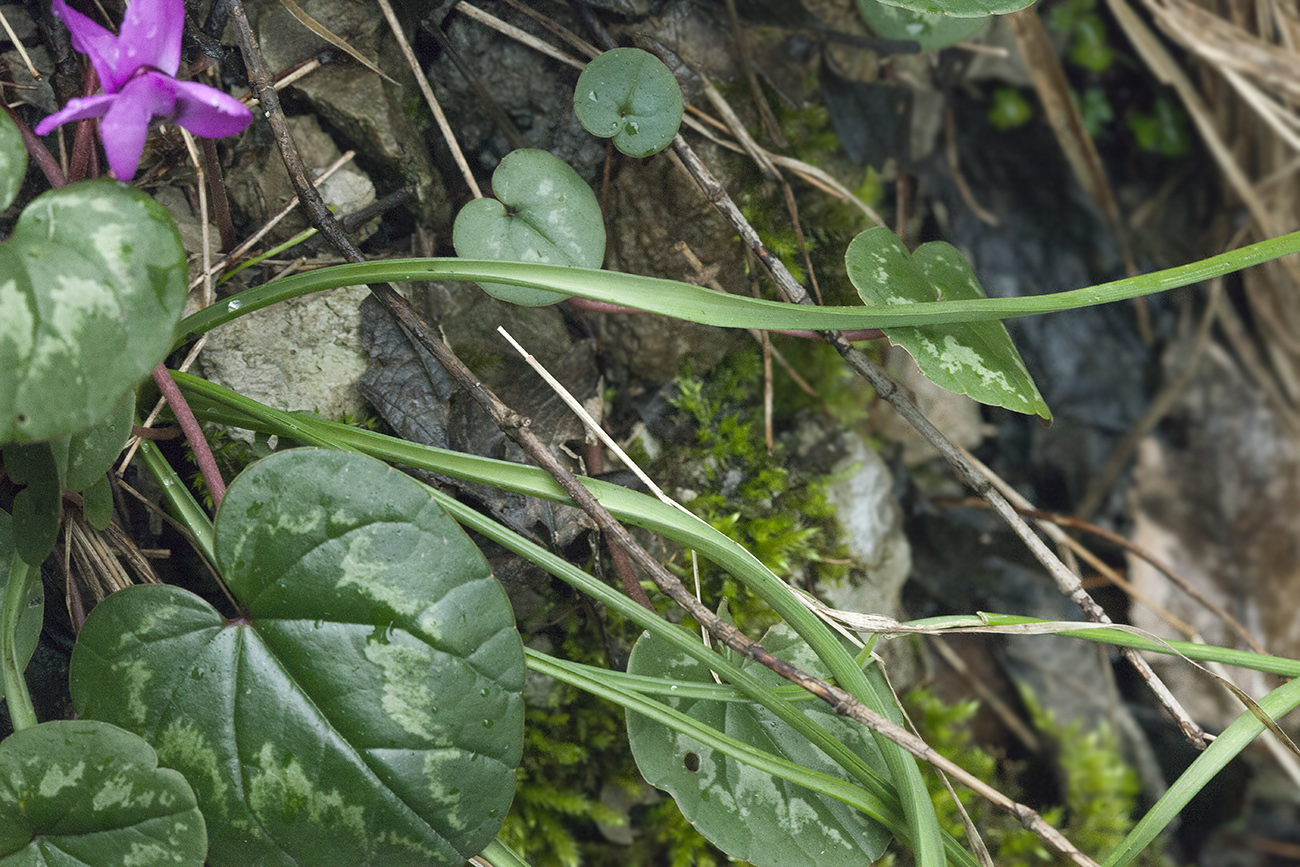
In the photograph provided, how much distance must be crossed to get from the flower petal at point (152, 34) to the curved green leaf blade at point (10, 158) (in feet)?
0.50

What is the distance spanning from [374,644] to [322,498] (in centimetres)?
19

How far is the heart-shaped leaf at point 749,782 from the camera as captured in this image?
1.14 m

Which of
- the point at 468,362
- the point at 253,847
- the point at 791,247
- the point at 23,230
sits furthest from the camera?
the point at 791,247

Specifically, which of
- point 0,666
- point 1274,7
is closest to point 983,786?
point 0,666

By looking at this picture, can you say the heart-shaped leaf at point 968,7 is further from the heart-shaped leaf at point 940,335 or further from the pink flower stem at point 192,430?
the pink flower stem at point 192,430

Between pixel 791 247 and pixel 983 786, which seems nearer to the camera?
pixel 983 786

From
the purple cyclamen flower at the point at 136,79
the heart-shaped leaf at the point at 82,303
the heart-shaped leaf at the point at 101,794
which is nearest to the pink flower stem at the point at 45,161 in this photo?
the purple cyclamen flower at the point at 136,79

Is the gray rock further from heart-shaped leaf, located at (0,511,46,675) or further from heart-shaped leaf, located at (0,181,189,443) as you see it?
heart-shaped leaf, located at (0,511,46,675)

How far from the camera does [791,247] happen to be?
1573mm

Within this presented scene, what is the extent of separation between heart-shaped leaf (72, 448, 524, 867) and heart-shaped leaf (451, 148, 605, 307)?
45 cm

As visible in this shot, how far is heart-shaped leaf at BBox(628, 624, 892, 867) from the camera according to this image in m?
1.14

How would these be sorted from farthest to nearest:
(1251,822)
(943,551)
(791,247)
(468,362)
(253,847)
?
(1251,822)
(943,551)
(791,247)
(468,362)
(253,847)

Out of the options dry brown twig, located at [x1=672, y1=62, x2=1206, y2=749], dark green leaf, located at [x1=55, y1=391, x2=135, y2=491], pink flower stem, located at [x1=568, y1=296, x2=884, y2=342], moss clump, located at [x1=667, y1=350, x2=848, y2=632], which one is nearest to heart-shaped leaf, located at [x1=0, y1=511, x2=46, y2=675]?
dark green leaf, located at [x1=55, y1=391, x2=135, y2=491]

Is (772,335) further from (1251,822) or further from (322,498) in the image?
(1251,822)
